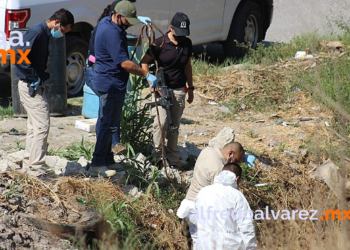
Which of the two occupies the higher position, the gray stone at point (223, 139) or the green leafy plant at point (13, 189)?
the gray stone at point (223, 139)

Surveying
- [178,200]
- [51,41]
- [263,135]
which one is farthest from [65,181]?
[263,135]

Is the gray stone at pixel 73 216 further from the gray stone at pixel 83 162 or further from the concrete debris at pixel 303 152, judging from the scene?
the concrete debris at pixel 303 152

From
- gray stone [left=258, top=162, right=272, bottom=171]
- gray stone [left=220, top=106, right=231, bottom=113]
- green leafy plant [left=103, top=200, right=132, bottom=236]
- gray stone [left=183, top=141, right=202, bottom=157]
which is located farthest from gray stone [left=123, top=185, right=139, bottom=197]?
gray stone [left=220, top=106, right=231, bottom=113]

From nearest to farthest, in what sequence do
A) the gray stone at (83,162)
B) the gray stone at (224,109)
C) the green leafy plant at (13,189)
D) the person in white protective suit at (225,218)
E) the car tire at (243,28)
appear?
the person in white protective suit at (225,218) → the green leafy plant at (13,189) → the gray stone at (83,162) → the gray stone at (224,109) → the car tire at (243,28)

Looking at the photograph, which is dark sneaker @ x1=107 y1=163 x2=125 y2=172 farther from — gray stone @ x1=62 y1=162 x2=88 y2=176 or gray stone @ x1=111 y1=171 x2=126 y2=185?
gray stone @ x1=62 y1=162 x2=88 y2=176

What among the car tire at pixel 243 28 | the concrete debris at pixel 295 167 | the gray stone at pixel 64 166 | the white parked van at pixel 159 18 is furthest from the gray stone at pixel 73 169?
the car tire at pixel 243 28

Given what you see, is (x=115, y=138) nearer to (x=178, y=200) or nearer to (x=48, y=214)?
(x=178, y=200)

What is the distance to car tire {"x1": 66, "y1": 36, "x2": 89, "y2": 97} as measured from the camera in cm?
789

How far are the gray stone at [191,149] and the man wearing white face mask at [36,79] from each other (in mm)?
2075

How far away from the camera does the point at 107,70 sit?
5.21 metres

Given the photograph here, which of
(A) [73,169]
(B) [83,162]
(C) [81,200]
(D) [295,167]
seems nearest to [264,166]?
(D) [295,167]

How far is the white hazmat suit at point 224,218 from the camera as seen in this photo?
3.98 meters

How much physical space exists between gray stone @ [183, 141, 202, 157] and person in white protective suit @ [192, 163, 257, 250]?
2.58 m

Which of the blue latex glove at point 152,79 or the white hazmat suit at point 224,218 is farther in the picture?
the blue latex glove at point 152,79
